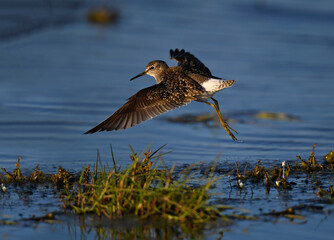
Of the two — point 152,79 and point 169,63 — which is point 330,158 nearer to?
point 152,79

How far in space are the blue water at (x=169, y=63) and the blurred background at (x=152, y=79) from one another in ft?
0.08

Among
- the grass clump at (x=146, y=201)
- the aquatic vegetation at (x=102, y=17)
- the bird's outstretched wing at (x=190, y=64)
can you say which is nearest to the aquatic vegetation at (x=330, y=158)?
the bird's outstretched wing at (x=190, y=64)

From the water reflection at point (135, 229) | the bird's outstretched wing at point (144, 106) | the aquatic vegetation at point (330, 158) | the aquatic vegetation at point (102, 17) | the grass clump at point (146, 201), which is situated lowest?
the water reflection at point (135, 229)

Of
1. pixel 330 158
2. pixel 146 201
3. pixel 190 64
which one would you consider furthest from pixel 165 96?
pixel 146 201

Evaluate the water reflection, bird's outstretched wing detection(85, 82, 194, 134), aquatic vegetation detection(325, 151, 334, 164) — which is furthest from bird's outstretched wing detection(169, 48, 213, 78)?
the water reflection

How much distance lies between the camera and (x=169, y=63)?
12.6 m

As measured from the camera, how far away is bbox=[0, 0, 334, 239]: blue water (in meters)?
8.11

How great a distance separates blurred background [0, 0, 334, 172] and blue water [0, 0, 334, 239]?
0.08 ft

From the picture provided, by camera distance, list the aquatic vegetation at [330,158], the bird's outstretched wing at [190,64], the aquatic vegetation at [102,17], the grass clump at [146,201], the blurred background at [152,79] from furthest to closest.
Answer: the aquatic vegetation at [102,17] < the blurred background at [152,79] < the bird's outstretched wing at [190,64] < the aquatic vegetation at [330,158] < the grass clump at [146,201]

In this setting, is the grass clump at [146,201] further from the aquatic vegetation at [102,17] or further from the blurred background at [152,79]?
the aquatic vegetation at [102,17]

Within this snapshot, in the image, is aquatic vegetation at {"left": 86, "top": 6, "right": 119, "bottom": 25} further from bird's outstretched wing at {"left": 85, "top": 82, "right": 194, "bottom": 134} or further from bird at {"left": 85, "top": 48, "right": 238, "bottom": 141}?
bird's outstretched wing at {"left": 85, "top": 82, "right": 194, "bottom": 134}

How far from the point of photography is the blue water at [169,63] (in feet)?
26.6

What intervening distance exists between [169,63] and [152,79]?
947 mm

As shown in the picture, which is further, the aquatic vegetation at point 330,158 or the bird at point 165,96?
the aquatic vegetation at point 330,158
